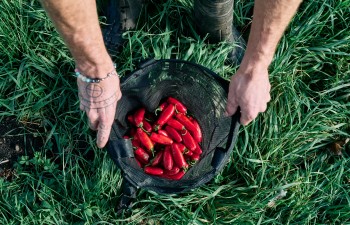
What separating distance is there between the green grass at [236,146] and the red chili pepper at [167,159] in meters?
0.16

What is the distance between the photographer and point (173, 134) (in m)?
2.52

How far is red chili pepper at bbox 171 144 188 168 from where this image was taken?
2.43m

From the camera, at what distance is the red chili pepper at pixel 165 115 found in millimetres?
2492

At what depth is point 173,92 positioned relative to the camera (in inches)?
101

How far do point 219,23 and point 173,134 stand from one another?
61 cm

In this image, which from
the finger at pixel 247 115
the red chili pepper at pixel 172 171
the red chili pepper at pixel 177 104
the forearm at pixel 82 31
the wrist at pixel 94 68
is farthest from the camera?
the red chili pepper at pixel 177 104

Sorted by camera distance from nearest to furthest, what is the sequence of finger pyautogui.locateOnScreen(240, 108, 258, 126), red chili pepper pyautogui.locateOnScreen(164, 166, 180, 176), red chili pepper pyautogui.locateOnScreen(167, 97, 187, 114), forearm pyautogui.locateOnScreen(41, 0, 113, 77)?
forearm pyautogui.locateOnScreen(41, 0, 113, 77)
finger pyautogui.locateOnScreen(240, 108, 258, 126)
red chili pepper pyautogui.locateOnScreen(164, 166, 180, 176)
red chili pepper pyautogui.locateOnScreen(167, 97, 187, 114)

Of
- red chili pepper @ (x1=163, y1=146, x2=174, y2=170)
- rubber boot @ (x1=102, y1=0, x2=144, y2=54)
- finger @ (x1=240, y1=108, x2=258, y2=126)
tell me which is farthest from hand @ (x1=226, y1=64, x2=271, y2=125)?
rubber boot @ (x1=102, y1=0, x2=144, y2=54)

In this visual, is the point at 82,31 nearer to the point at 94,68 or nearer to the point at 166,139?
the point at 94,68


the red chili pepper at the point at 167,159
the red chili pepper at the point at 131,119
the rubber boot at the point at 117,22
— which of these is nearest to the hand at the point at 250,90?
the red chili pepper at the point at 167,159

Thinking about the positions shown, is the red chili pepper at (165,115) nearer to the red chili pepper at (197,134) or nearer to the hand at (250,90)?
the red chili pepper at (197,134)

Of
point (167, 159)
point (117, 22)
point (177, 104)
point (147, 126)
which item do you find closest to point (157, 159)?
point (167, 159)

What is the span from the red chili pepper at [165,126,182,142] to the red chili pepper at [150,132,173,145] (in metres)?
0.03

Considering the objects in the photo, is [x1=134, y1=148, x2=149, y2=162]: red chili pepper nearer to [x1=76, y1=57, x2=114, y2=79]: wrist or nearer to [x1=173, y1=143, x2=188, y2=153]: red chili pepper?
[x1=173, y1=143, x2=188, y2=153]: red chili pepper
